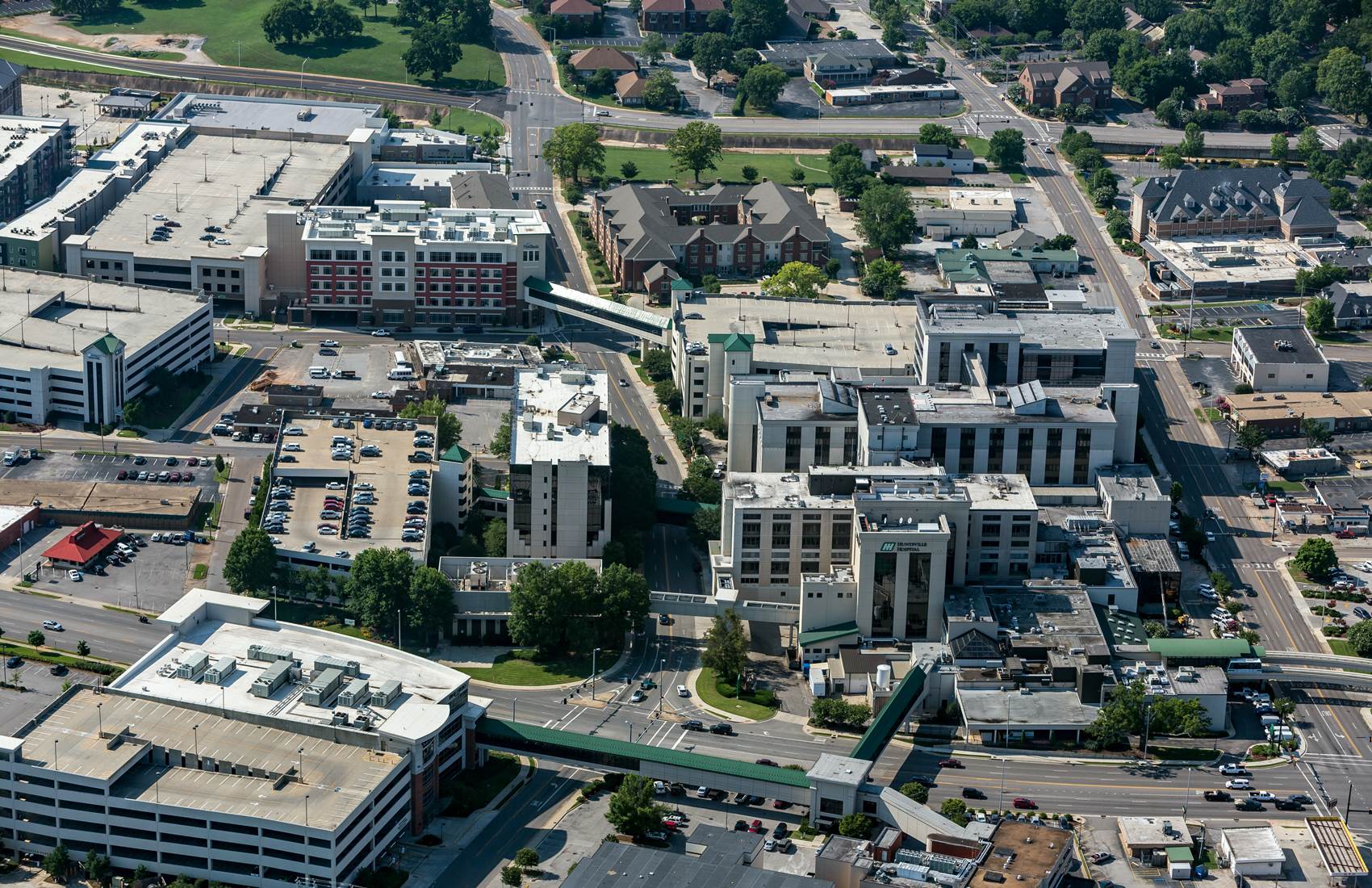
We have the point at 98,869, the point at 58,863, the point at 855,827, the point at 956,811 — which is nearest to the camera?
the point at 98,869

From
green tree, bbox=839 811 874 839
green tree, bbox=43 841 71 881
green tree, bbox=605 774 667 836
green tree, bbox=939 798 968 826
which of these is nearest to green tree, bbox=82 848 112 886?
green tree, bbox=43 841 71 881

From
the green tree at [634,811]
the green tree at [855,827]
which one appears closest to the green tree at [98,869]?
the green tree at [634,811]

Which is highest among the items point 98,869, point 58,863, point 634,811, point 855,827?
point 634,811

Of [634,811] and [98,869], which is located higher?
[634,811]

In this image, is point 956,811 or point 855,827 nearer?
point 855,827

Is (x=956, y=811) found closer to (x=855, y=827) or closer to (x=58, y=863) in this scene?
(x=855, y=827)

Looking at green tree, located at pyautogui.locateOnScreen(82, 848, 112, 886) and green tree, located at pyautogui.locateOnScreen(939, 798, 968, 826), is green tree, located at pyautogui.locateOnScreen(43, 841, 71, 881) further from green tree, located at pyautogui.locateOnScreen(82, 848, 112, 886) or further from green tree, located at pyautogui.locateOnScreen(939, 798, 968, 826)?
green tree, located at pyautogui.locateOnScreen(939, 798, 968, 826)

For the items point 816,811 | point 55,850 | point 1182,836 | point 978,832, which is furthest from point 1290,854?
point 55,850

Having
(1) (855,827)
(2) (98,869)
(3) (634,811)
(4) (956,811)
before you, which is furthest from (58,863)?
(4) (956,811)
